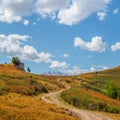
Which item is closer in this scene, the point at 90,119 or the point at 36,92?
the point at 90,119

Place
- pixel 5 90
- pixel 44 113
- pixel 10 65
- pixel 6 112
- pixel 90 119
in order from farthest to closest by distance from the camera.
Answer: pixel 10 65, pixel 5 90, pixel 90 119, pixel 44 113, pixel 6 112

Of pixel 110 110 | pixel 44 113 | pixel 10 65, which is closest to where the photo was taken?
pixel 44 113

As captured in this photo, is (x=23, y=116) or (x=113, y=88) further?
(x=113, y=88)

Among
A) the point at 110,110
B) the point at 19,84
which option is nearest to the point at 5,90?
the point at 19,84

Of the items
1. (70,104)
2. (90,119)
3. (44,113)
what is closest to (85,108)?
(70,104)

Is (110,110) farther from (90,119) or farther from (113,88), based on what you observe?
(113,88)

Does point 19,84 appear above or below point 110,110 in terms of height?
above

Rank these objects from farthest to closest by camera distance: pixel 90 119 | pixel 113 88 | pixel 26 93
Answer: pixel 113 88
pixel 26 93
pixel 90 119

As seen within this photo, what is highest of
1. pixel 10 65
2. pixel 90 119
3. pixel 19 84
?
pixel 10 65

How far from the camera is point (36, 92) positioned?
90.9m

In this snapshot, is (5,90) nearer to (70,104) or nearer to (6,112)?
(70,104)

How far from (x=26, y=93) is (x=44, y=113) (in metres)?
33.3

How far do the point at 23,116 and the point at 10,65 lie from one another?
134 m

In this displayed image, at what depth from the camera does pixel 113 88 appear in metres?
122
